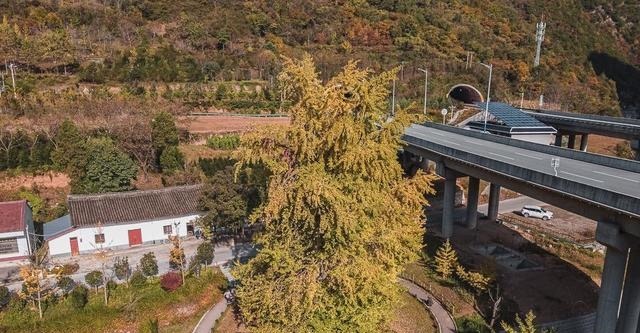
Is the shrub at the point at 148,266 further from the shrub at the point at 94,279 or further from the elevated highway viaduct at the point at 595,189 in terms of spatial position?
the elevated highway viaduct at the point at 595,189

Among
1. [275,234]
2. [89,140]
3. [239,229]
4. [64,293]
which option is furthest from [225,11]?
[275,234]

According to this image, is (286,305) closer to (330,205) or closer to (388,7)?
(330,205)

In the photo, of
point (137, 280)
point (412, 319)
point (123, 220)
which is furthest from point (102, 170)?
point (412, 319)

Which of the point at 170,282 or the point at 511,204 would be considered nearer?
the point at 170,282

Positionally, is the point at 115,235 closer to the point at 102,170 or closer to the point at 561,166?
the point at 102,170

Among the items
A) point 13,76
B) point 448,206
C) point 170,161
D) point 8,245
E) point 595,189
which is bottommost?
point 8,245

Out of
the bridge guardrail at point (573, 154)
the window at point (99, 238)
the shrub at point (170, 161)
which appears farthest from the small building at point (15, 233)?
the bridge guardrail at point (573, 154)
